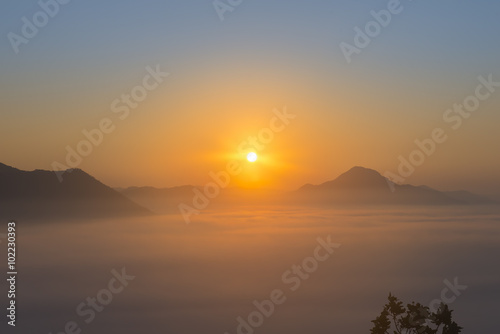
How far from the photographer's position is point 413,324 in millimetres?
21266

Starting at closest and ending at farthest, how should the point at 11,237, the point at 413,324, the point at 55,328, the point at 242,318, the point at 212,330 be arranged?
the point at 413,324
the point at 11,237
the point at 55,328
the point at 212,330
the point at 242,318

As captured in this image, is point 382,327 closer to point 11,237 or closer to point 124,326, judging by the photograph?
point 11,237

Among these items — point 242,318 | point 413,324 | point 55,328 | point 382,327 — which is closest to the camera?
point 413,324

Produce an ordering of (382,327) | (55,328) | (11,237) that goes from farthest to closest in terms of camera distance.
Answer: (55,328) < (11,237) < (382,327)

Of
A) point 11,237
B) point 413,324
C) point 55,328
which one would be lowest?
point 413,324

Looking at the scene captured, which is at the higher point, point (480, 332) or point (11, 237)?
point (480, 332)

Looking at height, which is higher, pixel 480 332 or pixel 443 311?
pixel 480 332

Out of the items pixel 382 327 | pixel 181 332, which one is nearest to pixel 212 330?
pixel 181 332

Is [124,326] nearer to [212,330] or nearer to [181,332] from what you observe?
[181,332]

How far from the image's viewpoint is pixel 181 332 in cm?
18262

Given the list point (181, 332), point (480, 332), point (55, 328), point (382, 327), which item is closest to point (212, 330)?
point (181, 332)

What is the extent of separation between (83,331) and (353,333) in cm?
9773

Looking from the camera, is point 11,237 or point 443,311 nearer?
point 443,311

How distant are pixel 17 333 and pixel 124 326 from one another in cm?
3696
